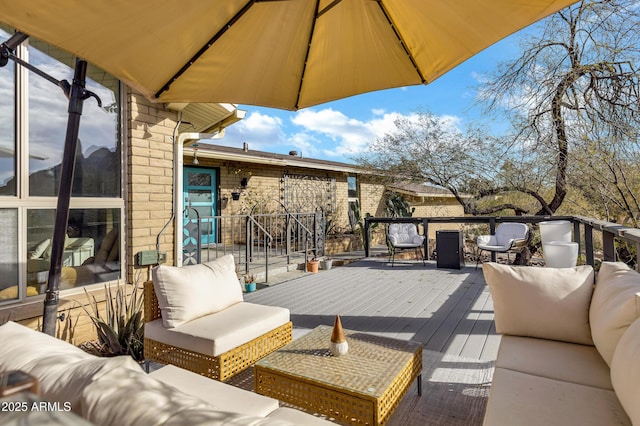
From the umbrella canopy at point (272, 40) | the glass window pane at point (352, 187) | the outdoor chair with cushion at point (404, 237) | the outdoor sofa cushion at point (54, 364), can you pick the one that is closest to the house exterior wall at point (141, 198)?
the umbrella canopy at point (272, 40)

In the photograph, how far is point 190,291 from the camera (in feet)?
9.70

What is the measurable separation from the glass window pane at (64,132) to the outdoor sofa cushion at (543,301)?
395cm

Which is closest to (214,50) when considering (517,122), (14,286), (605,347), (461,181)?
(14,286)

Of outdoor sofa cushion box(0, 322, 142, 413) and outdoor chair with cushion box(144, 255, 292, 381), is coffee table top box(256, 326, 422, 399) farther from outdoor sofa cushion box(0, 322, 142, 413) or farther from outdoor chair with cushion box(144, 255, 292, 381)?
outdoor sofa cushion box(0, 322, 142, 413)

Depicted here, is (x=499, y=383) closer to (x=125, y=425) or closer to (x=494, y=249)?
(x=125, y=425)

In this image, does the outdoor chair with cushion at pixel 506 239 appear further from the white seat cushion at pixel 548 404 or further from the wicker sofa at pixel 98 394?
the wicker sofa at pixel 98 394

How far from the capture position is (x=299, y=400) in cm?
213

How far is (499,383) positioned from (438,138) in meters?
9.39

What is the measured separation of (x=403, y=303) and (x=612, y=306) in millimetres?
3090

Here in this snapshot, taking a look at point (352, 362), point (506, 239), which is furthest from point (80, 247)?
point (506, 239)

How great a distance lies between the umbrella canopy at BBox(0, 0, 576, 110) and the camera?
6.50ft

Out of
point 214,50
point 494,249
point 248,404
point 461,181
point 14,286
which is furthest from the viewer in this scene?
point 461,181

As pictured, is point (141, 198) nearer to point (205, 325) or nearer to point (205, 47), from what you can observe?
point (205, 325)

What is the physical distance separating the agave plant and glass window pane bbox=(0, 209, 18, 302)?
585 millimetres
